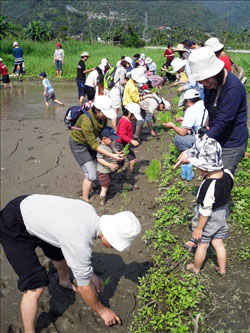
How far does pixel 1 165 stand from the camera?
251 inches

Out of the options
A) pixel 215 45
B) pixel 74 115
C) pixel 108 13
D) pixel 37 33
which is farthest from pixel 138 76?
pixel 108 13

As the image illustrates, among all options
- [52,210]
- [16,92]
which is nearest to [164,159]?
[52,210]

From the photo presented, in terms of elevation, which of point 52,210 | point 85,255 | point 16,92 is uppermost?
point 52,210

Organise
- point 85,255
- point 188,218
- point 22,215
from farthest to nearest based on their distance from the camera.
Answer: point 188,218
point 22,215
point 85,255

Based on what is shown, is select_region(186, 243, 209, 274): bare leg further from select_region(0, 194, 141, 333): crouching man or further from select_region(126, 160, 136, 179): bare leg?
select_region(126, 160, 136, 179): bare leg

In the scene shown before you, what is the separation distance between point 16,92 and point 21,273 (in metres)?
12.8

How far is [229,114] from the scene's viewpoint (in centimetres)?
318

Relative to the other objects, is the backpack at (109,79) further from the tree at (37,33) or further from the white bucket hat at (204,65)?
the tree at (37,33)

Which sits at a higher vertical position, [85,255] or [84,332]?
[85,255]

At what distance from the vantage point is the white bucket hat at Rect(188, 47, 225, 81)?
2.97 metres

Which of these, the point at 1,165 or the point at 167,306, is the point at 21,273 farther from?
the point at 1,165

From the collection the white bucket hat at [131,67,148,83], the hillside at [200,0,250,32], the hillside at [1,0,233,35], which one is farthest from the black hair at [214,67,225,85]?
the hillside at [1,0,233,35]

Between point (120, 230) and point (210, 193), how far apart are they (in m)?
0.96

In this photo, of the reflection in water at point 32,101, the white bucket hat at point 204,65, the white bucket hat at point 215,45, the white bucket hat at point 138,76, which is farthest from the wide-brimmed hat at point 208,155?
the reflection in water at point 32,101
